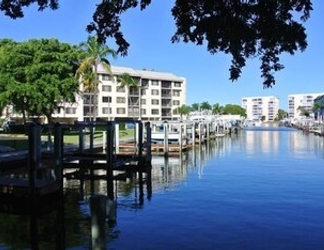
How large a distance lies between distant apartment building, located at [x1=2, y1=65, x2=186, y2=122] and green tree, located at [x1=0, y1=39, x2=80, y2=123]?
181 ft

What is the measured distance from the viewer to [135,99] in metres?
149

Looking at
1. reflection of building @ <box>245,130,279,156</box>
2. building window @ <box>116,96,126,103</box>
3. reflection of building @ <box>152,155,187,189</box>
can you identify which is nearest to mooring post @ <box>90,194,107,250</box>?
reflection of building @ <box>152,155,187,189</box>

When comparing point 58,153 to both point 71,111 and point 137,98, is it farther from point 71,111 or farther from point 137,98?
point 137,98

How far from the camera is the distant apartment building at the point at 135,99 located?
129625 mm

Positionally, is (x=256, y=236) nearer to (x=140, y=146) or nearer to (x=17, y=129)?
(x=140, y=146)

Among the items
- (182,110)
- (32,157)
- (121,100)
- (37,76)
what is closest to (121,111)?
(121,100)

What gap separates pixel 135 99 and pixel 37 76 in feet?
283

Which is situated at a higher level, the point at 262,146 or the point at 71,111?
the point at 71,111

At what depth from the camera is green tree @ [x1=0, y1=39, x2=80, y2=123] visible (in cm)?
6231

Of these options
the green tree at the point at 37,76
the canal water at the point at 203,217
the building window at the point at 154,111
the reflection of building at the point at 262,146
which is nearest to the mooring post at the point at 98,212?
the canal water at the point at 203,217

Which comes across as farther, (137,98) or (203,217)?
(137,98)

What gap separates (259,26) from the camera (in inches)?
289

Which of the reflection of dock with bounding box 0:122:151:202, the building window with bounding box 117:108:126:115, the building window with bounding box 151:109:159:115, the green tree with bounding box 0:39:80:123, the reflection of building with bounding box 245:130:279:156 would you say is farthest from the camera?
the building window with bounding box 151:109:159:115

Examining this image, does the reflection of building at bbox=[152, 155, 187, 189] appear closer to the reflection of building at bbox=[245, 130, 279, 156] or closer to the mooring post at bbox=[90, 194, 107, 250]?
the reflection of building at bbox=[245, 130, 279, 156]
